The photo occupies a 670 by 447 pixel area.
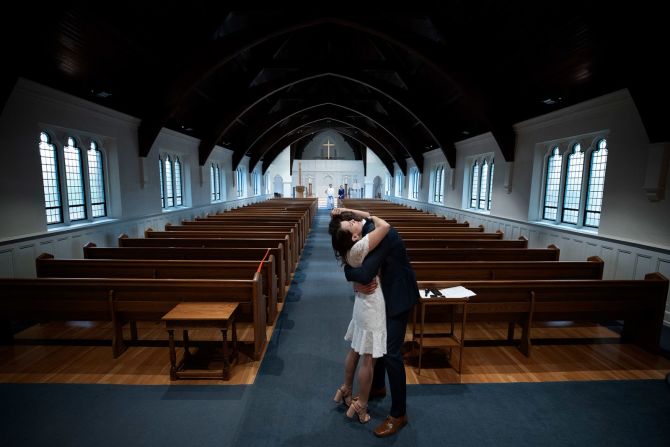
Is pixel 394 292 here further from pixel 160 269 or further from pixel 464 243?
pixel 464 243

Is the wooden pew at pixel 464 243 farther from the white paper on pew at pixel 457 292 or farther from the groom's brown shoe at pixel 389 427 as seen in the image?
the groom's brown shoe at pixel 389 427

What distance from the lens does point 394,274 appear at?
269 cm

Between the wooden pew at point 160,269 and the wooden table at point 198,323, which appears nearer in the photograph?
the wooden table at point 198,323

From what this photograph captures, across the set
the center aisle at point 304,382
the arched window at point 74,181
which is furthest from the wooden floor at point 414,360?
the arched window at point 74,181

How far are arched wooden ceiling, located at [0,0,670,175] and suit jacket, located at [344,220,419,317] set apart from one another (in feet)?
16.8

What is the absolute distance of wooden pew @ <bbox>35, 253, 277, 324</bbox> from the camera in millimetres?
4992

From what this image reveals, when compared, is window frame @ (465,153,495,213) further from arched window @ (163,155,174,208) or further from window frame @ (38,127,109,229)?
window frame @ (38,127,109,229)

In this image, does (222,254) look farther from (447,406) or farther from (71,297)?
(447,406)

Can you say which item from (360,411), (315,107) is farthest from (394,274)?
(315,107)

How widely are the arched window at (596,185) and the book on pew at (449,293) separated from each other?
5.32 metres

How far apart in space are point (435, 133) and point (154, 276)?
11.5m

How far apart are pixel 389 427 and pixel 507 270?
3465mm

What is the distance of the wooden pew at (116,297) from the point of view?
13.4 ft

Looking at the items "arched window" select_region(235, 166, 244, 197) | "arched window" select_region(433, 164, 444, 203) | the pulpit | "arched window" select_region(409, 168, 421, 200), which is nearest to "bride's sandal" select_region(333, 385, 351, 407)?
"arched window" select_region(433, 164, 444, 203)
